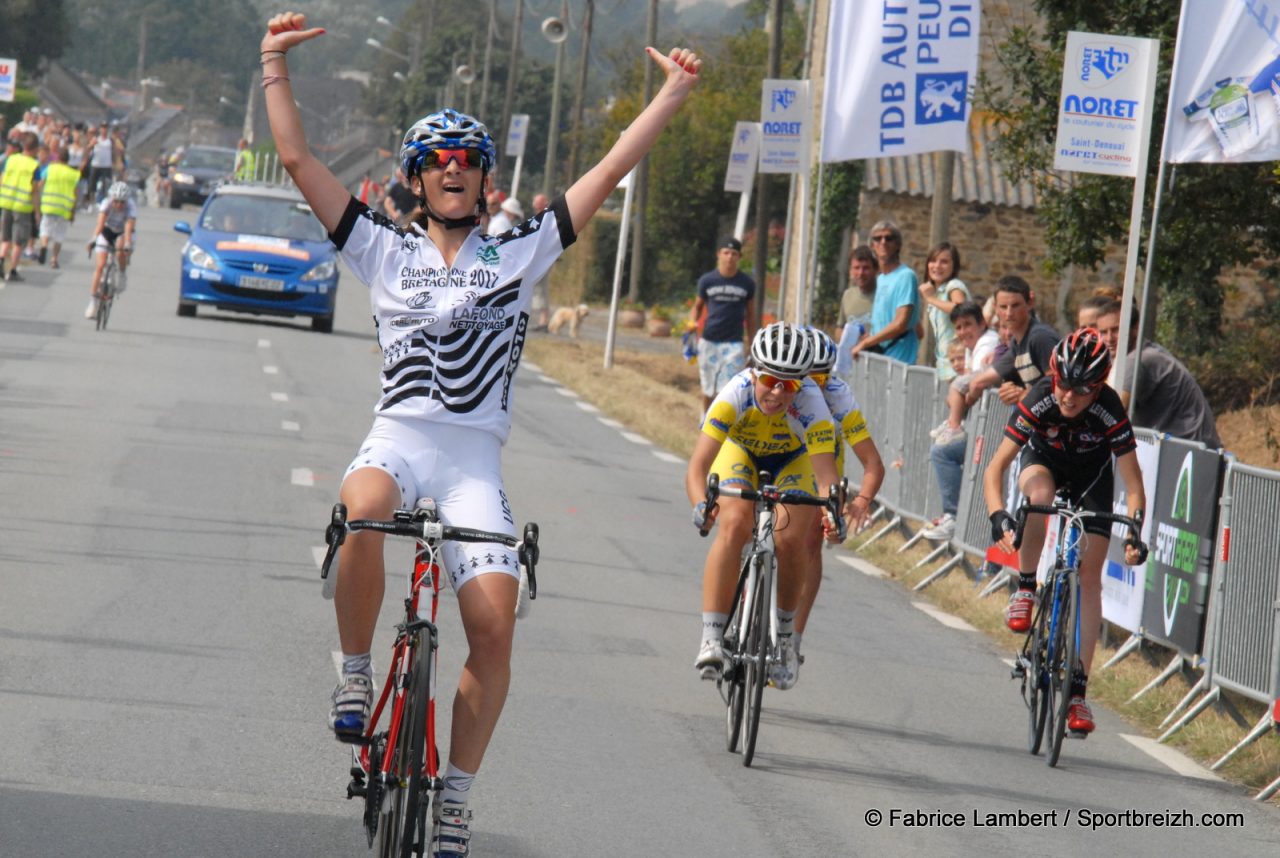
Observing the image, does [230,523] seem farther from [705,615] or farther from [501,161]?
[501,161]

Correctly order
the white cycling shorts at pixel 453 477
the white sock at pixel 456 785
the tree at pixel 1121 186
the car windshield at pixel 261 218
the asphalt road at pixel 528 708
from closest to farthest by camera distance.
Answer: the white sock at pixel 456 785 → the white cycling shorts at pixel 453 477 → the asphalt road at pixel 528 708 → the tree at pixel 1121 186 → the car windshield at pixel 261 218

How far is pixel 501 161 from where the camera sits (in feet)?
302

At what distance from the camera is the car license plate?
94.0 feet

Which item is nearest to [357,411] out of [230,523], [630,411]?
[630,411]

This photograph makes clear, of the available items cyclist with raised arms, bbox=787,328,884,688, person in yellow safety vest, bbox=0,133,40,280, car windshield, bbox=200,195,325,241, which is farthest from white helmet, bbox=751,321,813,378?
person in yellow safety vest, bbox=0,133,40,280

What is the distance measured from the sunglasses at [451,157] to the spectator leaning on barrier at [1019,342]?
653 cm

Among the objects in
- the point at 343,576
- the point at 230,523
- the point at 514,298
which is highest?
the point at 514,298

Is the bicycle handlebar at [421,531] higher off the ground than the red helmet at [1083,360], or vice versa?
the red helmet at [1083,360]

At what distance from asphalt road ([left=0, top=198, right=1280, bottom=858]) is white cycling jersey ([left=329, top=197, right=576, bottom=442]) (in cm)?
144

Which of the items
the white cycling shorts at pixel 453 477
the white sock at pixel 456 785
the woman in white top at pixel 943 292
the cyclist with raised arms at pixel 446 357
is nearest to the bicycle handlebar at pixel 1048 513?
the cyclist with raised arms at pixel 446 357

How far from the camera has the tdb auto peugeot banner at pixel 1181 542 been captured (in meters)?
9.85

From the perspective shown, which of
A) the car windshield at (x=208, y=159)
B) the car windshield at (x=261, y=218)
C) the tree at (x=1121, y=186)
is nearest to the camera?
the tree at (x=1121, y=186)

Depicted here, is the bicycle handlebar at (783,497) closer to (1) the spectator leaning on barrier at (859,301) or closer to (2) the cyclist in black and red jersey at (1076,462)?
(2) the cyclist in black and red jersey at (1076,462)

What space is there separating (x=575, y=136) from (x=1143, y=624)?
50.5 metres
